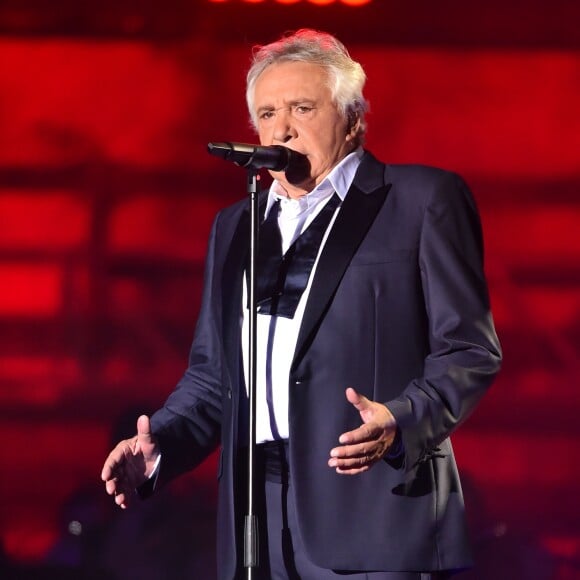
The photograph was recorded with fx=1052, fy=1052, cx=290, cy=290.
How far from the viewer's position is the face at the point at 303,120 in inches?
88.3

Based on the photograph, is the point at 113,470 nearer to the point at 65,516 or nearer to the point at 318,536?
the point at 318,536

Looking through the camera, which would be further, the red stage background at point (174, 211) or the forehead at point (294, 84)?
the red stage background at point (174, 211)

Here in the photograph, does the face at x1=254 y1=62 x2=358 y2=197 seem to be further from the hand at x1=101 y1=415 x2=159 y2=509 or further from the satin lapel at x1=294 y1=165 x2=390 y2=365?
the hand at x1=101 y1=415 x2=159 y2=509

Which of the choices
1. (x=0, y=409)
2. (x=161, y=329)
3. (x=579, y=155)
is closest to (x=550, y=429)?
(x=579, y=155)

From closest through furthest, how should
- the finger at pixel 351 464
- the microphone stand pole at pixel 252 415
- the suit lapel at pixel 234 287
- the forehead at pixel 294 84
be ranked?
the finger at pixel 351 464
the microphone stand pole at pixel 252 415
the suit lapel at pixel 234 287
the forehead at pixel 294 84

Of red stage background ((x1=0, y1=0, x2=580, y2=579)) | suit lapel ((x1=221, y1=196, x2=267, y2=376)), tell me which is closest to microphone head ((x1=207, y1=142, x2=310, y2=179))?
suit lapel ((x1=221, y1=196, x2=267, y2=376))

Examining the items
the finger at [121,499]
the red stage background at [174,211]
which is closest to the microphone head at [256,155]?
the finger at [121,499]

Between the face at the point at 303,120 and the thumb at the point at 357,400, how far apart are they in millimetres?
642

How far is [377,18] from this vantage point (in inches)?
143

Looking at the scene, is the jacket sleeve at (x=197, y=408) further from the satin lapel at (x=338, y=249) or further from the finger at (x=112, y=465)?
the satin lapel at (x=338, y=249)

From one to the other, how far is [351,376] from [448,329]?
0.66ft

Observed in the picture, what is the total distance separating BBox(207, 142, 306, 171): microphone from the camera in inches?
74.6

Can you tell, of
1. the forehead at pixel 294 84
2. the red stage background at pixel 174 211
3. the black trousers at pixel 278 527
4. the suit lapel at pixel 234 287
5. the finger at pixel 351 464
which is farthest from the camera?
the red stage background at pixel 174 211

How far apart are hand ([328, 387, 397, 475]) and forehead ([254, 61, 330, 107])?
0.80 meters
